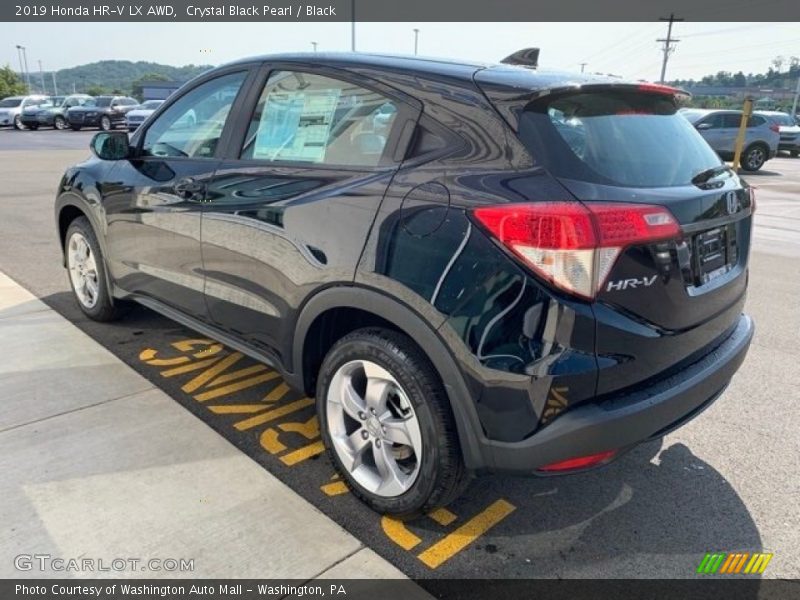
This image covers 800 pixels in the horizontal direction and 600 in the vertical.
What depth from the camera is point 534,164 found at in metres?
2.02

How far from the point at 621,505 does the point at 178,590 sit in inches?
70.0

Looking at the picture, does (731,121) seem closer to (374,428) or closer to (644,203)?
(644,203)

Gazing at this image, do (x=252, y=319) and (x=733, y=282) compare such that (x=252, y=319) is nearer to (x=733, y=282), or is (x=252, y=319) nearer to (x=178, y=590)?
(x=178, y=590)

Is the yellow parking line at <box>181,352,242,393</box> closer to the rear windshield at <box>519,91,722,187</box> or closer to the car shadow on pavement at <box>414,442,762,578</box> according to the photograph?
the car shadow on pavement at <box>414,442,762,578</box>

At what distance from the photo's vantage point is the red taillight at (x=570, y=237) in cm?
190

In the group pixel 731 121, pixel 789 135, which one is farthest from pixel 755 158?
pixel 789 135

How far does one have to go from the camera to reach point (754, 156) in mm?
18656

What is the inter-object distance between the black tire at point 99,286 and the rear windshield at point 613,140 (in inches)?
128

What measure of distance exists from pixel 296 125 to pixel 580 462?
6.16 ft

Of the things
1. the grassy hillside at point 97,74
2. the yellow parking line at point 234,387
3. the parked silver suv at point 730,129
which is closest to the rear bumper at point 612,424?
the yellow parking line at point 234,387

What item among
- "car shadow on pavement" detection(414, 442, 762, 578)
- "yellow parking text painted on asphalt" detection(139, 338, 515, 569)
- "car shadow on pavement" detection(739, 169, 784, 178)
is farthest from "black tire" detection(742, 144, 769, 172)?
"yellow parking text painted on asphalt" detection(139, 338, 515, 569)

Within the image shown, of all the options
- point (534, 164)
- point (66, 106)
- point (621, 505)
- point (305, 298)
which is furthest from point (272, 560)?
point (66, 106)

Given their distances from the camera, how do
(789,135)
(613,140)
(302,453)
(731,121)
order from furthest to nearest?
1. (789,135)
2. (731,121)
3. (302,453)
4. (613,140)

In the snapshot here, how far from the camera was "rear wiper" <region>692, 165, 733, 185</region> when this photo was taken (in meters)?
2.37
